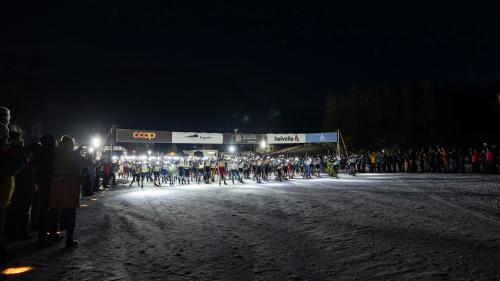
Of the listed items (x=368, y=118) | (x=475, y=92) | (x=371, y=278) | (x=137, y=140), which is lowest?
(x=371, y=278)

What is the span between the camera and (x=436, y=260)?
4879 millimetres

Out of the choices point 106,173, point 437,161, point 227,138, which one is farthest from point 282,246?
point 227,138

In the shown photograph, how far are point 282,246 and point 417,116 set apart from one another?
201ft

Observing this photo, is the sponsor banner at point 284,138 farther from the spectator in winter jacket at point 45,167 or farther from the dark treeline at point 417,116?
the spectator in winter jacket at point 45,167

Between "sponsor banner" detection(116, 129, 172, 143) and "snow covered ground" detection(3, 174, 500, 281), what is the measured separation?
21343 mm

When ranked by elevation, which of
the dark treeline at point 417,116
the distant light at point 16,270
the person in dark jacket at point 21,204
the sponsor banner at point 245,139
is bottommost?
the distant light at point 16,270

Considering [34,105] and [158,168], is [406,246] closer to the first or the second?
[158,168]

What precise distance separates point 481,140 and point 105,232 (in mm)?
66379

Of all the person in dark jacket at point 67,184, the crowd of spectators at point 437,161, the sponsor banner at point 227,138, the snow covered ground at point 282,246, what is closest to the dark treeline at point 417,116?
the crowd of spectators at point 437,161

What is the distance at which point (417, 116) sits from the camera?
59.3 metres

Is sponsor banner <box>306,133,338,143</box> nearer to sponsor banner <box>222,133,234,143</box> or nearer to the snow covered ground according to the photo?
sponsor banner <box>222,133,234,143</box>

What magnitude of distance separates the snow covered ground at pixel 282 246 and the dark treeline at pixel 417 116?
53390 millimetres

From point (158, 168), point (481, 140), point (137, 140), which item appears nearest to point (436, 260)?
point (158, 168)

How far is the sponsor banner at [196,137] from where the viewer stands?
111ft
